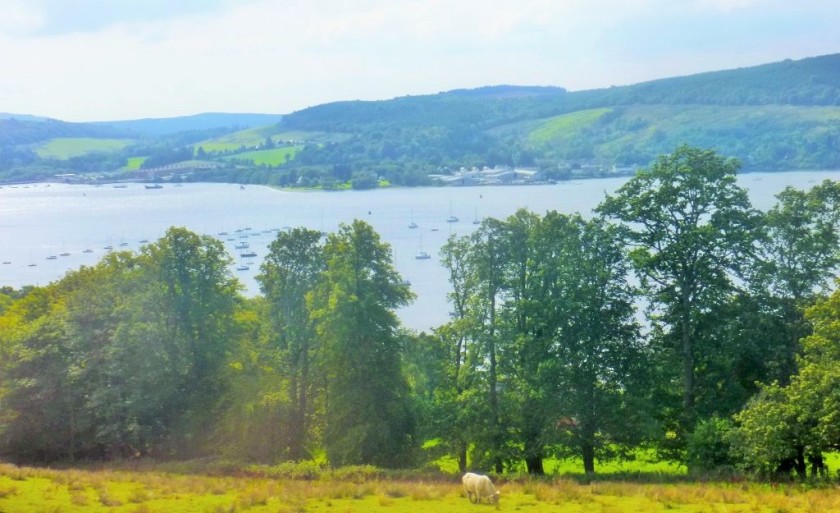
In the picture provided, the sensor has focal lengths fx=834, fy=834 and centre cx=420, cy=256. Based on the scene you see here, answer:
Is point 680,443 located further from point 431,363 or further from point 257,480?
point 257,480

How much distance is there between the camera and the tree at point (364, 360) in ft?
90.1

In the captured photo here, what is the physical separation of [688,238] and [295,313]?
14615mm

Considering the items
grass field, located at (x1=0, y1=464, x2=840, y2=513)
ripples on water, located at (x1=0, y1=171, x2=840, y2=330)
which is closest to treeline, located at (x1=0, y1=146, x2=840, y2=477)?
grass field, located at (x1=0, y1=464, x2=840, y2=513)

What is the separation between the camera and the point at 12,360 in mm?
31562

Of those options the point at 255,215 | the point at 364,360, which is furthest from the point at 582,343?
the point at 255,215

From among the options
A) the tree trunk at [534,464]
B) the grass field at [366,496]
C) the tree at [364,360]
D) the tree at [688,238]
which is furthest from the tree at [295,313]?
the tree at [688,238]

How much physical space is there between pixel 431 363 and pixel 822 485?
14.6 meters

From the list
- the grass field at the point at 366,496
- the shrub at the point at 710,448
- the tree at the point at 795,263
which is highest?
the tree at the point at 795,263

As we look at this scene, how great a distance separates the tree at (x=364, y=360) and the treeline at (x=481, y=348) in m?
0.07

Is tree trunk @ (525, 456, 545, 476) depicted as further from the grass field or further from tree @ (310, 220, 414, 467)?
the grass field

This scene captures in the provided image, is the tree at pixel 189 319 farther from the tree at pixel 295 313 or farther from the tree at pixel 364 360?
the tree at pixel 364 360

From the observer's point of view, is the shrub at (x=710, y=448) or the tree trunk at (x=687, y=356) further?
the tree trunk at (x=687, y=356)

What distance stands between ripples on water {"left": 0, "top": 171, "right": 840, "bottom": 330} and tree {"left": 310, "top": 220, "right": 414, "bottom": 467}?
30.8 meters

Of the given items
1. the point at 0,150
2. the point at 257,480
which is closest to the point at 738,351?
the point at 257,480
